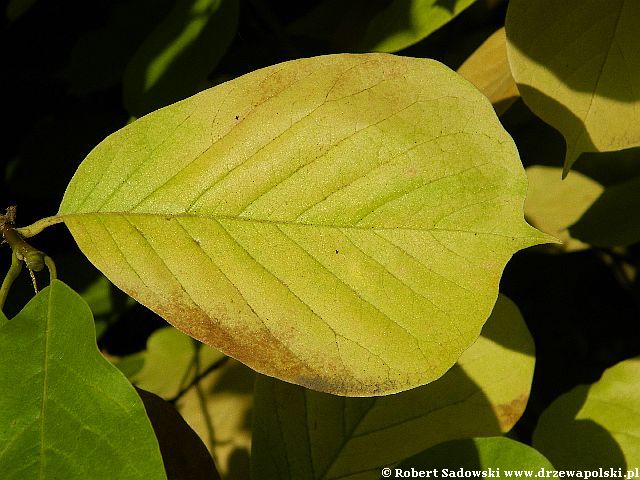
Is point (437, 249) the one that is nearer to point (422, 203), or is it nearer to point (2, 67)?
point (422, 203)

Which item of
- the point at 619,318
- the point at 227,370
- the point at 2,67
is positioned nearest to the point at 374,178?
the point at 227,370

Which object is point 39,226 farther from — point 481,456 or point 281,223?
point 481,456

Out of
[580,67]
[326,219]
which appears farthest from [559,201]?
[326,219]

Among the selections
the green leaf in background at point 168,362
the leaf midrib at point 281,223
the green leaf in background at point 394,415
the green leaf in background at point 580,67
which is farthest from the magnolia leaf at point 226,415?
the green leaf in background at point 580,67

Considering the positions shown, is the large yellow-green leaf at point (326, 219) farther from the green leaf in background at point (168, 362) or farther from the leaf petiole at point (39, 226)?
the green leaf in background at point (168, 362)
